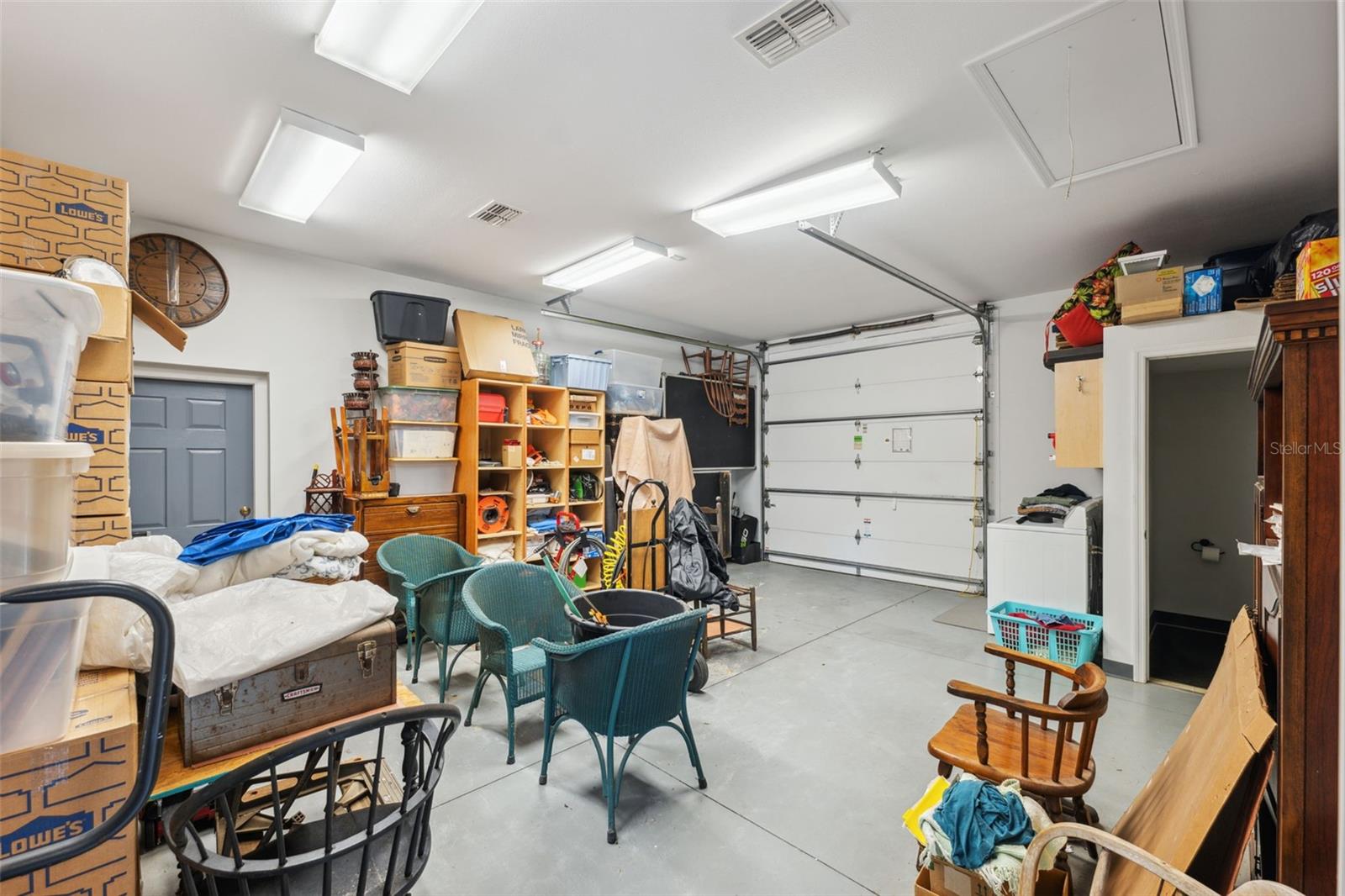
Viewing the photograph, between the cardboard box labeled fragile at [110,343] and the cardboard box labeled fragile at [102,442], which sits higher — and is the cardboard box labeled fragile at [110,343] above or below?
above

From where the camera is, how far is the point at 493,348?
4641 millimetres

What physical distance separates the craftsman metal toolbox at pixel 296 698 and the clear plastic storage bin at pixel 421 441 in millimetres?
3152

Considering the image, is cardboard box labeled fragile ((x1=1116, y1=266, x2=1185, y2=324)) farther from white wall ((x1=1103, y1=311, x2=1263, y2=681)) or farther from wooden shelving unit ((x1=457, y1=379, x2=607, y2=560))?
wooden shelving unit ((x1=457, y1=379, x2=607, y2=560))

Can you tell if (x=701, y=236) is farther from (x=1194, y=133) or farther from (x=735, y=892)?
(x=735, y=892)

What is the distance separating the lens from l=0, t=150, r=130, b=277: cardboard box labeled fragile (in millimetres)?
1555

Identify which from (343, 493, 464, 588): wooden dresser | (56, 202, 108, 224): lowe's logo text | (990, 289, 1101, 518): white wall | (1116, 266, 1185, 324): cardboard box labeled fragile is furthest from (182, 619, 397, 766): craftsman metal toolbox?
(990, 289, 1101, 518): white wall

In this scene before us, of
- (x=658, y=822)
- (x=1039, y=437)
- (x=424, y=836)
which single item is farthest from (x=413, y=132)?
(x=1039, y=437)

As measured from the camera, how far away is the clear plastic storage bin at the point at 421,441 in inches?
168

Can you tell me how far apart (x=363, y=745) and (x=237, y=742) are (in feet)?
5.59

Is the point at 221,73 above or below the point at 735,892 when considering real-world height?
above

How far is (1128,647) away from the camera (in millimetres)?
3541

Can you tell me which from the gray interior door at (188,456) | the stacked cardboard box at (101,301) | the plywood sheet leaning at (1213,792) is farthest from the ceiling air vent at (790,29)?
the gray interior door at (188,456)

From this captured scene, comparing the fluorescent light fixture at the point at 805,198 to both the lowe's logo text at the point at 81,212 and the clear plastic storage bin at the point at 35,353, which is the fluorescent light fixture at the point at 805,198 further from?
the clear plastic storage bin at the point at 35,353

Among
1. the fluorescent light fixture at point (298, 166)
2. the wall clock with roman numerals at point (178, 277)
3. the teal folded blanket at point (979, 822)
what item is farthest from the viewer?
the wall clock with roman numerals at point (178, 277)
